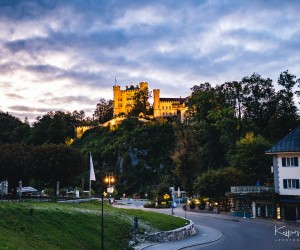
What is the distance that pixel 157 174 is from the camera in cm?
11912

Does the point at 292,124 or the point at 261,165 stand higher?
the point at 292,124

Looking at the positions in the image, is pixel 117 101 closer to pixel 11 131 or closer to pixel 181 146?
pixel 11 131

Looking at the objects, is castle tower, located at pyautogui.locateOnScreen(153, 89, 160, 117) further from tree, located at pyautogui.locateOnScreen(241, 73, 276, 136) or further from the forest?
tree, located at pyautogui.locateOnScreen(241, 73, 276, 136)

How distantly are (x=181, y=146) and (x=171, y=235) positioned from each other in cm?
4313

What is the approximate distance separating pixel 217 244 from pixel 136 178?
3460 inches

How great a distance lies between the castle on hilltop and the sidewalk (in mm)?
122813

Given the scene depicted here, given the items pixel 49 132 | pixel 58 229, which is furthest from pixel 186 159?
pixel 49 132

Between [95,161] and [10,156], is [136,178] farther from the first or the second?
[10,156]

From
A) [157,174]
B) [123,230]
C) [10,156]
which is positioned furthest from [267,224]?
[157,174]

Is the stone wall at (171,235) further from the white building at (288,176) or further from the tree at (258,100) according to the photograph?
the tree at (258,100)

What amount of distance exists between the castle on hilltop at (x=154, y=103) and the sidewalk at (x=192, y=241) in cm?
12281

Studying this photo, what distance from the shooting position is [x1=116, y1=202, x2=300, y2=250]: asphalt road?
30922 mm

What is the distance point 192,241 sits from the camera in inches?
1334

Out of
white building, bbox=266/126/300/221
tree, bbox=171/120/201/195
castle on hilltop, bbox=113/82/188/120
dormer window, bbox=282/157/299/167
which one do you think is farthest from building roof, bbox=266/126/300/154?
castle on hilltop, bbox=113/82/188/120
